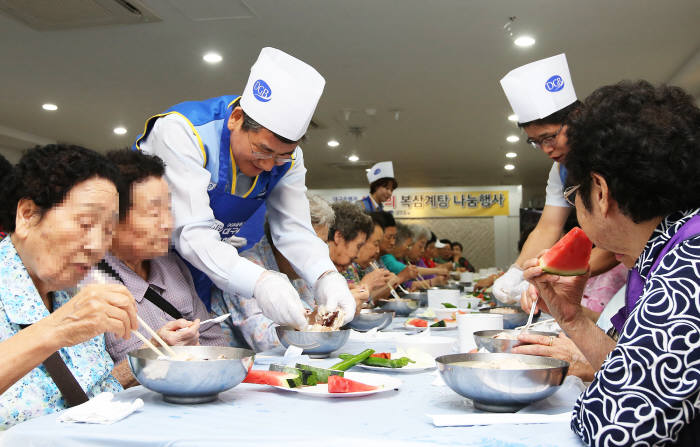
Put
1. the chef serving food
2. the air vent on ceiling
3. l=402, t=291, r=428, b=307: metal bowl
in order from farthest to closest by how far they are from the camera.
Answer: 1. the chef serving food
2. the air vent on ceiling
3. l=402, t=291, r=428, b=307: metal bowl

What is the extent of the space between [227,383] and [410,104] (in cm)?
738

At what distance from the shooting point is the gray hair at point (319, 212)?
324cm

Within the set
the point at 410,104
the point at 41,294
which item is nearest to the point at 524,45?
the point at 410,104

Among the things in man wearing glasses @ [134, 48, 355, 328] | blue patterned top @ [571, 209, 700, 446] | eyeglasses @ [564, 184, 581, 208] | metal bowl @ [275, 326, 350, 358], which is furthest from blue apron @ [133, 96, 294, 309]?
blue patterned top @ [571, 209, 700, 446]

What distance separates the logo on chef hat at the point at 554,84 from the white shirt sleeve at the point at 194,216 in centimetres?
163

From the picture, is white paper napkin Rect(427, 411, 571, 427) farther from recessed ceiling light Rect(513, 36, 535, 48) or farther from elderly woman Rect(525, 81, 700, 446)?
recessed ceiling light Rect(513, 36, 535, 48)

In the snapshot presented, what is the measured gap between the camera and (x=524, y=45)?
20.1 ft

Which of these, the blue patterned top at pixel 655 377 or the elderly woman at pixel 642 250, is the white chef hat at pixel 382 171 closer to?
the elderly woman at pixel 642 250

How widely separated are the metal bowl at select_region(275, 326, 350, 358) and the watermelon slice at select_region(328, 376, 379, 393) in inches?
21.0

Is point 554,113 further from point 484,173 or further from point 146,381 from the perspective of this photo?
point 484,173

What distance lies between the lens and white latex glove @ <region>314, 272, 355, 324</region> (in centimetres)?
224

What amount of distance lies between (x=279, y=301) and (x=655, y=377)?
121 cm

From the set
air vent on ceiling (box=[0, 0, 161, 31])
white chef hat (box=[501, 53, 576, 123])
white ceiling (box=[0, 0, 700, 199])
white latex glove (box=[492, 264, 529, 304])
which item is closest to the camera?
white chef hat (box=[501, 53, 576, 123])

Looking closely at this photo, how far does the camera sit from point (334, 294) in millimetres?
2305
